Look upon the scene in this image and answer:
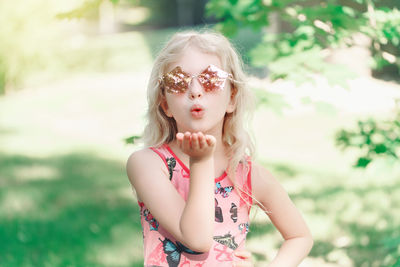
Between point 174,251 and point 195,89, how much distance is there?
0.57m

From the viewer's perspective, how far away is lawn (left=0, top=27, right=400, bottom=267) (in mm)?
4258

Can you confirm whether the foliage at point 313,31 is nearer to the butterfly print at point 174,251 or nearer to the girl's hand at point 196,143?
the butterfly print at point 174,251

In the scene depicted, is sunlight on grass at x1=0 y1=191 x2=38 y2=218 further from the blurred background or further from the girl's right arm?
the girl's right arm

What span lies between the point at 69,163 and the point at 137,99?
4.70 metres

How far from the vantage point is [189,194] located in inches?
66.8

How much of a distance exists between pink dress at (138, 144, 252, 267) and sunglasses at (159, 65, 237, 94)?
10.5 inches

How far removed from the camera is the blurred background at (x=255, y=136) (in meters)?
3.50

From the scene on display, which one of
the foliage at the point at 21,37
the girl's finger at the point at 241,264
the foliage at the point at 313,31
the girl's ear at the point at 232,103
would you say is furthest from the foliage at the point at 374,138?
the foliage at the point at 21,37

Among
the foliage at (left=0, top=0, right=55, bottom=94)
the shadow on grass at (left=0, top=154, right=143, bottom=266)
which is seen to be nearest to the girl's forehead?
the shadow on grass at (left=0, top=154, right=143, bottom=266)

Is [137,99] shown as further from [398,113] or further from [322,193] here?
[398,113]

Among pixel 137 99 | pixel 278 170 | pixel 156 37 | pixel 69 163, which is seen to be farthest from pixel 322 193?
pixel 156 37

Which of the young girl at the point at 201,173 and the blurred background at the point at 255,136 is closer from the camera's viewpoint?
the young girl at the point at 201,173

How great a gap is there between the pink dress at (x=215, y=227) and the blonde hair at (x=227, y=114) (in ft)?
0.17

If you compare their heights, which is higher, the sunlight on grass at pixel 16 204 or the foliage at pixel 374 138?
the foliage at pixel 374 138
